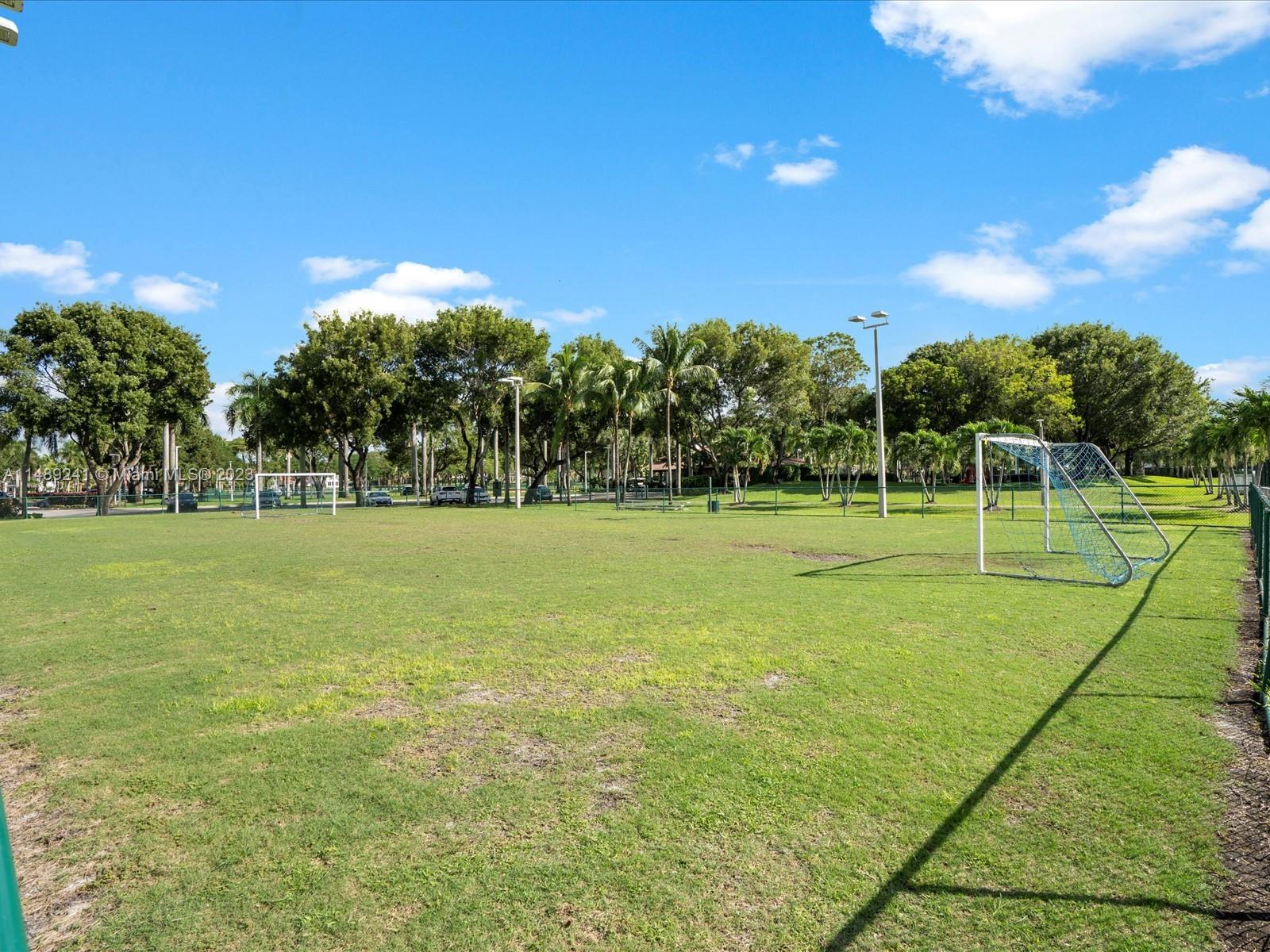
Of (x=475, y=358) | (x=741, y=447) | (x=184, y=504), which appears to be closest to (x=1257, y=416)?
(x=741, y=447)

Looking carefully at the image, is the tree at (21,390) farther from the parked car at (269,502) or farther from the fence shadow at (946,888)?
the fence shadow at (946,888)

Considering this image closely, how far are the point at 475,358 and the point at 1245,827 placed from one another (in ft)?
156

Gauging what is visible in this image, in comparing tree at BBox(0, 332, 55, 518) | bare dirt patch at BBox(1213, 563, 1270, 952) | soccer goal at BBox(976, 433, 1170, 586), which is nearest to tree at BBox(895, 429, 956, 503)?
soccer goal at BBox(976, 433, 1170, 586)

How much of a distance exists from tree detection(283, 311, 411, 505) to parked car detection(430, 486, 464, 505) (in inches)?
300

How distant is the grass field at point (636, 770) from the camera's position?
11.6ft

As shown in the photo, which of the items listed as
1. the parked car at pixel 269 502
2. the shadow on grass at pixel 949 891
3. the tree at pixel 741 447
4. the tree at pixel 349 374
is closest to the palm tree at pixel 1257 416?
the tree at pixel 741 447

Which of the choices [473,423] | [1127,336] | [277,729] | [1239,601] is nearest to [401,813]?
[277,729]

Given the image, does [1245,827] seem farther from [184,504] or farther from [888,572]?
[184,504]

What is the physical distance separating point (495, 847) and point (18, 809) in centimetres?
308

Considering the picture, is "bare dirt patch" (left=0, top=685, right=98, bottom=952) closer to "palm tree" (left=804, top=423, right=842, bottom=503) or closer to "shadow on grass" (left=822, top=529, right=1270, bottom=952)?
"shadow on grass" (left=822, top=529, right=1270, bottom=952)

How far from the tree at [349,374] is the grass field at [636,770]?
1503 inches

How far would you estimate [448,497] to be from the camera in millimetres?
55125

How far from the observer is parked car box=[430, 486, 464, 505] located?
54.9m

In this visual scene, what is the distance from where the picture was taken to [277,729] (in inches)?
233
